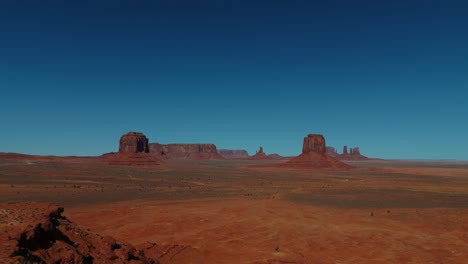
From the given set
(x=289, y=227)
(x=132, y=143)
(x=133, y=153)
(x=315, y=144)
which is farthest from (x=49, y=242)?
(x=132, y=143)

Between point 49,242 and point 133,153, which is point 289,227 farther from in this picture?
point 133,153

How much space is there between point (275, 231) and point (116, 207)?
50.8ft

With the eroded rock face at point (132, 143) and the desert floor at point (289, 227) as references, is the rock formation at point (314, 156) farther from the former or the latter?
the desert floor at point (289, 227)

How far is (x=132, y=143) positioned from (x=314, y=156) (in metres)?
78.5

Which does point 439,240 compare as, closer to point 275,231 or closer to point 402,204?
point 275,231

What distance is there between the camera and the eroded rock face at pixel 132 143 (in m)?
138

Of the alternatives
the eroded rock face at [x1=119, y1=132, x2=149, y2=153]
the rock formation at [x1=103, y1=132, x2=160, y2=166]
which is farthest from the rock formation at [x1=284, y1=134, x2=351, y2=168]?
the eroded rock face at [x1=119, y1=132, x2=149, y2=153]

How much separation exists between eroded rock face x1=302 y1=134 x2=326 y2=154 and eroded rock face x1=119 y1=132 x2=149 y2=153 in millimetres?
73502

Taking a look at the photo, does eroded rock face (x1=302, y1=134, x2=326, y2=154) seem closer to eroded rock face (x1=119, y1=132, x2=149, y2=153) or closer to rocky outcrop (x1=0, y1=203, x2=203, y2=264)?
eroded rock face (x1=119, y1=132, x2=149, y2=153)

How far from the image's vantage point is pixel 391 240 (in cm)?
1784

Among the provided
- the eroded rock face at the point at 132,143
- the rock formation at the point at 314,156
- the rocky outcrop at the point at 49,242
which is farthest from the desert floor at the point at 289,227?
the eroded rock face at the point at 132,143

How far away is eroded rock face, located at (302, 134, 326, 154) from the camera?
126381mm

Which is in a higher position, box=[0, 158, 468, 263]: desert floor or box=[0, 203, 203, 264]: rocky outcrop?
box=[0, 203, 203, 264]: rocky outcrop

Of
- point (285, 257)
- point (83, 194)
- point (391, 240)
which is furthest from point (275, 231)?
point (83, 194)
